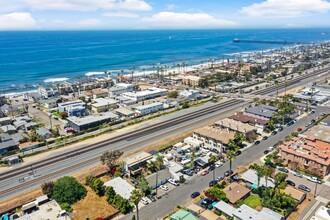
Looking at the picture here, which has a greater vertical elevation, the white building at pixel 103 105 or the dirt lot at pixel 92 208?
the white building at pixel 103 105

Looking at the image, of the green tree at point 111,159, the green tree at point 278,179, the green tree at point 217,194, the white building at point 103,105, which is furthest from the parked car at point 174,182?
the white building at point 103,105

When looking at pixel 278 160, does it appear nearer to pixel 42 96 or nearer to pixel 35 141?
pixel 35 141

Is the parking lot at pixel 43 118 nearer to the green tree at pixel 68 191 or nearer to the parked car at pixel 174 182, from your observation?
the green tree at pixel 68 191

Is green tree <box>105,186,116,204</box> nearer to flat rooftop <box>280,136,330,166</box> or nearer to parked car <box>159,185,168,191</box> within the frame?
parked car <box>159,185,168,191</box>

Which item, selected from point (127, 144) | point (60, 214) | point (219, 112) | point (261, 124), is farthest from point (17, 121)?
point (261, 124)

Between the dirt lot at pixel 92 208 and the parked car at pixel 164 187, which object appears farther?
the parked car at pixel 164 187
